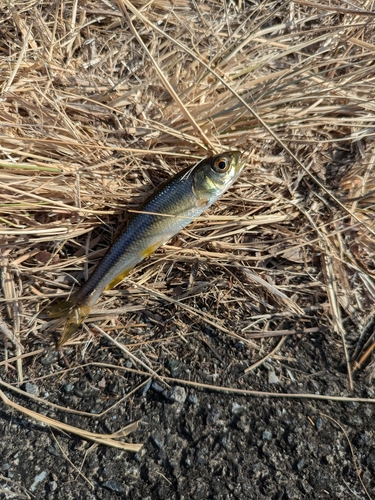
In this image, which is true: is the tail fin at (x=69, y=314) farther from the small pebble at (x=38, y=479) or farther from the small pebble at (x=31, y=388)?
the small pebble at (x=38, y=479)

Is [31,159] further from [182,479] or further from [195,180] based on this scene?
[182,479]

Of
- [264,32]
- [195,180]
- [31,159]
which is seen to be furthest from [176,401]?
[264,32]

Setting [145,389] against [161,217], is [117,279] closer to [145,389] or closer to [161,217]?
[161,217]

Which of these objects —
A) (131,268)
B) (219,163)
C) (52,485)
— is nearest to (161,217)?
(131,268)

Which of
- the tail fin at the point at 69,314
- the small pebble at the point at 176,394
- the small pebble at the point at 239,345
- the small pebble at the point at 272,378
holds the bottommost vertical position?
the small pebble at the point at 272,378

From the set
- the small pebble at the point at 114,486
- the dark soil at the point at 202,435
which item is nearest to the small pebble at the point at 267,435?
the dark soil at the point at 202,435

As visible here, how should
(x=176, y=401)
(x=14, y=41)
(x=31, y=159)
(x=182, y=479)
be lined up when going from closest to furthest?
(x=182, y=479) → (x=176, y=401) → (x=31, y=159) → (x=14, y=41)

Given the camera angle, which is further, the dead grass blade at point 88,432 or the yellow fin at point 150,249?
the yellow fin at point 150,249
